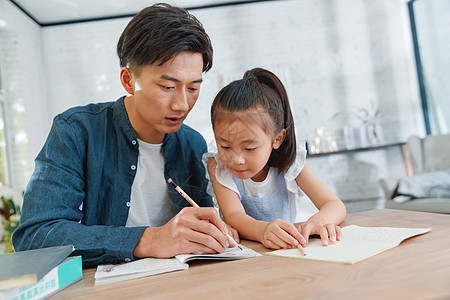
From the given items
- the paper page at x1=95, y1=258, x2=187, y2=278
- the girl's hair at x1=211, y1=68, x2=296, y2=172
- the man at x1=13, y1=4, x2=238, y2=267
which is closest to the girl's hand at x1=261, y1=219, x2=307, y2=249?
the man at x1=13, y1=4, x2=238, y2=267

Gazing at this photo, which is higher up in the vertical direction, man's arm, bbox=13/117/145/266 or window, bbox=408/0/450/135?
window, bbox=408/0/450/135

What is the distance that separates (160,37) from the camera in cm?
115

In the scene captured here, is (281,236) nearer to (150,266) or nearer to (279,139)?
(150,266)

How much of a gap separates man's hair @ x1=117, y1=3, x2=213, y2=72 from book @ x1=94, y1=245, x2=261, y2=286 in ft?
1.95

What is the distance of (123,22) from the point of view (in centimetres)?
536

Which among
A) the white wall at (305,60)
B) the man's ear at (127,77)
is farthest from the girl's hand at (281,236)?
the white wall at (305,60)

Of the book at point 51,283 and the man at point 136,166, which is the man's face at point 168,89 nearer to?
the man at point 136,166

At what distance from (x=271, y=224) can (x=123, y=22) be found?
5.09 metres

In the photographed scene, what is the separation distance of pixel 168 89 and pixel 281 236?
0.56m

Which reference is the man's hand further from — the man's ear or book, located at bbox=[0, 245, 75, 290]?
the man's ear

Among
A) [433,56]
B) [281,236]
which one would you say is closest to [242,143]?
[281,236]

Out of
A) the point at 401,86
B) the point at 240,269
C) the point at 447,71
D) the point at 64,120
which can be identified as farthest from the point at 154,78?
the point at 401,86

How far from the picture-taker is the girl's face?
1230 mm

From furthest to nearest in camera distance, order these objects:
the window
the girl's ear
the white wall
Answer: the white wall
the window
the girl's ear
